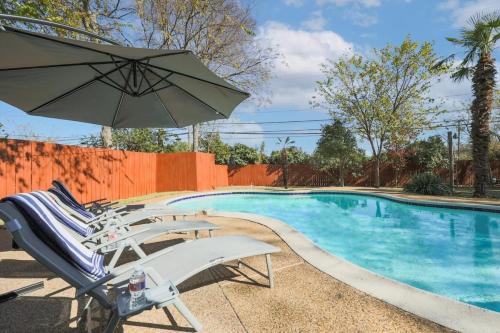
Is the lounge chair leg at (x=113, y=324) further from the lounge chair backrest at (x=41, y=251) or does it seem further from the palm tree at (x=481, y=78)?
the palm tree at (x=481, y=78)

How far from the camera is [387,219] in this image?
9.70 meters

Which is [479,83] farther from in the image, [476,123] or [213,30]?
[213,30]

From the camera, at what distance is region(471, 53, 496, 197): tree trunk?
12.8 m

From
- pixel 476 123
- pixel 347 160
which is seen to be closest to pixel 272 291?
pixel 476 123

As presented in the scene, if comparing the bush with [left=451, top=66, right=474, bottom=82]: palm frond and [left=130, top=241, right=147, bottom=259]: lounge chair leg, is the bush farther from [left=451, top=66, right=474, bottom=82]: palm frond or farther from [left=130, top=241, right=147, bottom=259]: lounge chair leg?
→ [left=130, top=241, right=147, bottom=259]: lounge chair leg

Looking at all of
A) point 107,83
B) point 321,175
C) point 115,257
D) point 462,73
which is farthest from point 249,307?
point 321,175

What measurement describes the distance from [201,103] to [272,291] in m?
3.25

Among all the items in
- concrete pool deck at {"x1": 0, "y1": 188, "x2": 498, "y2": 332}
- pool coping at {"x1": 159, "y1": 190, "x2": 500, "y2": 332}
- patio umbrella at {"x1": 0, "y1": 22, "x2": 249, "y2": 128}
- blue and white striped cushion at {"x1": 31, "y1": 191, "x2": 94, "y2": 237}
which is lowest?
concrete pool deck at {"x1": 0, "y1": 188, "x2": 498, "y2": 332}

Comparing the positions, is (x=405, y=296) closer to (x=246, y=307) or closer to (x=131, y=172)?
(x=246, y=307)

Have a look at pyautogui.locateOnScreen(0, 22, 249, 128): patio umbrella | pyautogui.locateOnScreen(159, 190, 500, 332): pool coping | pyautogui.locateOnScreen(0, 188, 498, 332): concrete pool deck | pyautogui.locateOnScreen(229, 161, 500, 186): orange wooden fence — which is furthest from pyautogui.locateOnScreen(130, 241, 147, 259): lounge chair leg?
pyautogui.locateOnScreen(229, 161, 500, 186): orange wooden fence

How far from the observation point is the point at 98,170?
1231cm

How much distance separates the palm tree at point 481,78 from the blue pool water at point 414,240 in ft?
14.0

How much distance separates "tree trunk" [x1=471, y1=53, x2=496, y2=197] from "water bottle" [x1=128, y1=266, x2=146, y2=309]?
1478cm

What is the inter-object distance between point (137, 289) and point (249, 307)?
44.6 inches
